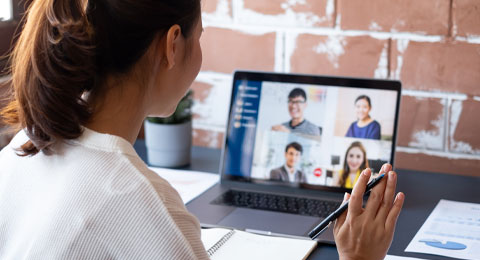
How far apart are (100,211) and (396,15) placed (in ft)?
3.17

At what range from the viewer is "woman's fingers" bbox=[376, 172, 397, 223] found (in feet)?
3.26

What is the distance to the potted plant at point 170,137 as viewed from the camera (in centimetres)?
156

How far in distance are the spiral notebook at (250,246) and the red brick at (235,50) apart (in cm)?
59

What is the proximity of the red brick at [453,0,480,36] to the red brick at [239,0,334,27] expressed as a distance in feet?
0.89

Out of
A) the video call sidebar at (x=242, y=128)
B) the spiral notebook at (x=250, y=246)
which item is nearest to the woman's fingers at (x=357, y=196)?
the spiral notebook at (x=250, y=246)

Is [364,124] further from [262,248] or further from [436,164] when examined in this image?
[262,248]

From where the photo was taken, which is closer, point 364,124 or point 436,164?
point 364,124

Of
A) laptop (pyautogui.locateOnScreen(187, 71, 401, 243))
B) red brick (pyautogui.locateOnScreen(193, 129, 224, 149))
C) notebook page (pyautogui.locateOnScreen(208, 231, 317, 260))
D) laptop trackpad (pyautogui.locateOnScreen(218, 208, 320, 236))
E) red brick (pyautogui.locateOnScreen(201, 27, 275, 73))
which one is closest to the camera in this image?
notebook page (pyautogui.locateOnScreen(208, 231, 317, 260))

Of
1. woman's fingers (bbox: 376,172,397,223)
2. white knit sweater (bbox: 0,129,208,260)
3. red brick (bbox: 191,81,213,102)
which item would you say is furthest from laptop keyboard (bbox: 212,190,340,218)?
white knit sweater (bbox: 0,129,208,260)

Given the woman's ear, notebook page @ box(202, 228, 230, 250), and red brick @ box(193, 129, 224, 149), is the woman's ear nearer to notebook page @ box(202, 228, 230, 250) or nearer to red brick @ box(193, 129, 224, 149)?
notebook page @ box(202, 228, 230, 250)

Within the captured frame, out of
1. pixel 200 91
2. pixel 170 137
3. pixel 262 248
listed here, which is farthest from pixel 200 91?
pixel 262 248

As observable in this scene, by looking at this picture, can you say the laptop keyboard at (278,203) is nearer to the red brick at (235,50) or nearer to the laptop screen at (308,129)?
A: the laptop screen at (308,129)

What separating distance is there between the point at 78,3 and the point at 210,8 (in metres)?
0.87

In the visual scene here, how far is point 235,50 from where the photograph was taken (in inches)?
66.7
